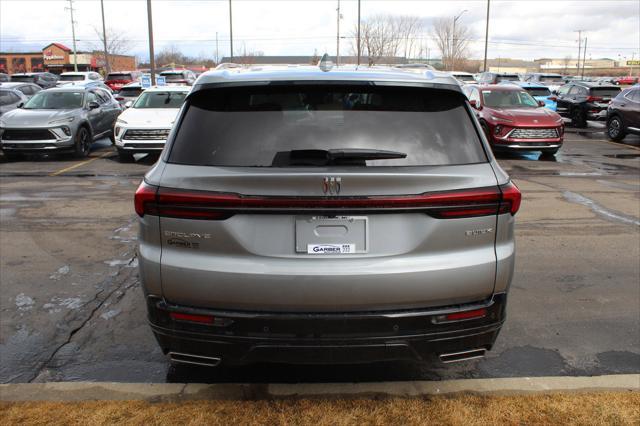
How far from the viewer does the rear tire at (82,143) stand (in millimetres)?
13695

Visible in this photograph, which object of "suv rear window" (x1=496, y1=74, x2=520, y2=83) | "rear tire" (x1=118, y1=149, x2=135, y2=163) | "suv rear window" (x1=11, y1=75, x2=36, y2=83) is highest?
"suv rear window" (x1=496, y1=74, x2=520, y2=83)

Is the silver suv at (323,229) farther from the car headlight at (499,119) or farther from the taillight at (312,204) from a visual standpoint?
the car headlight at (499,119)

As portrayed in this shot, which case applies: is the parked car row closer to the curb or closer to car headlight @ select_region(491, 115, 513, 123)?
car headlight @ select_region(491, 115, 513, 123)

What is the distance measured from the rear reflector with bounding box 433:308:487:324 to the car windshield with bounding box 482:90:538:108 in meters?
13.2

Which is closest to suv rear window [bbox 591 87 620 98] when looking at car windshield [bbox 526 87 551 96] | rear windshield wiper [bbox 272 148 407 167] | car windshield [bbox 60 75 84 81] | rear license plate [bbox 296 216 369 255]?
car windshield [bbox 526 87 551 96]

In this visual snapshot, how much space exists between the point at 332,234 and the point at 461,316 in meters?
0.78

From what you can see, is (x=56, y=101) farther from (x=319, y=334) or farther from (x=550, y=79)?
(x=550, y=79)

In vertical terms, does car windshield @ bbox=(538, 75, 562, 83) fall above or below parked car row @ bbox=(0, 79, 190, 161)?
above

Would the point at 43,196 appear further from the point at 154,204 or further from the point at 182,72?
the point at 182,72

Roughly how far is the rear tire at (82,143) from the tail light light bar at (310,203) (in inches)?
477

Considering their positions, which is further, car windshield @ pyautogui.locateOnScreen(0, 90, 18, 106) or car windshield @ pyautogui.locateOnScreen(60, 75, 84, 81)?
car windshield @ pyautogui.locateOnScreen(60, 75, 84, 81)

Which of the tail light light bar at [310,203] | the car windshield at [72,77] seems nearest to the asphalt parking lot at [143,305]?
the tail light light bar at [310,203]

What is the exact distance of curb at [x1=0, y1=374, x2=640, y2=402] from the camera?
3.24m

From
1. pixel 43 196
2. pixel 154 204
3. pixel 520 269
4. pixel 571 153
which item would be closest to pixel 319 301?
pixel 154 204
